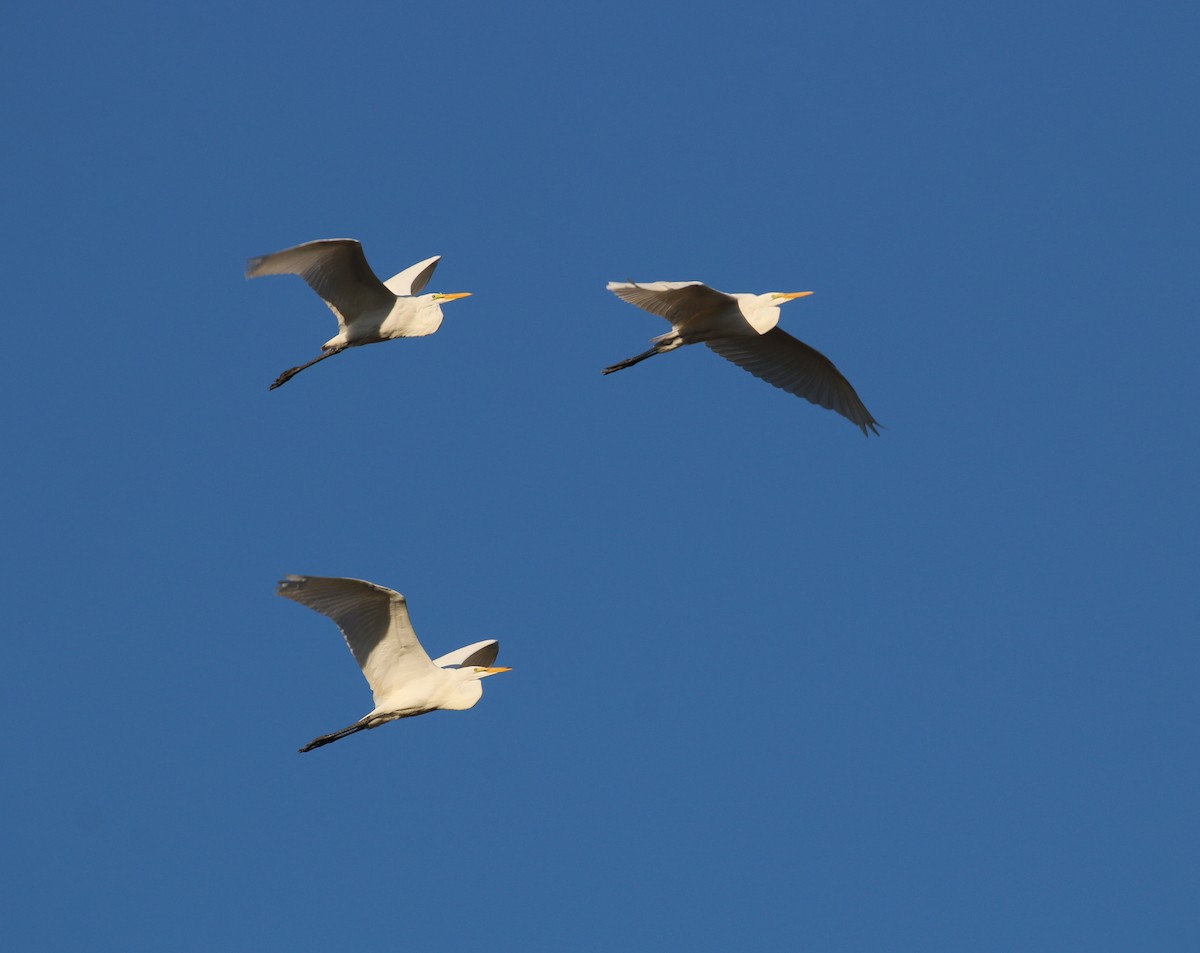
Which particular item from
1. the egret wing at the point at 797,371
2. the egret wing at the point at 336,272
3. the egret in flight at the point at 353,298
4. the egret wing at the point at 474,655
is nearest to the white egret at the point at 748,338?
the egret wing at the point at 797,371

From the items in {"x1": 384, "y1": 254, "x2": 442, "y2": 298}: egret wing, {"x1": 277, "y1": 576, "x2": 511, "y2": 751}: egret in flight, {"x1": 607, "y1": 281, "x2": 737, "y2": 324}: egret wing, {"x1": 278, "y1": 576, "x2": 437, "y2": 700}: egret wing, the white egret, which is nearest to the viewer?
{"x1": 278, "y1": 576, "x2": 437, "y2": 700}: egret wing

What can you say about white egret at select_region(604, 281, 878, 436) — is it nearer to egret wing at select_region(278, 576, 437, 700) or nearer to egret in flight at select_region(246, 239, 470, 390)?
egret in flight at select_region(246, 239, 470, 390)

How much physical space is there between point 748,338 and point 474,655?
464 centimetres

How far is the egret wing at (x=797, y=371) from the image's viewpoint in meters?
18.1

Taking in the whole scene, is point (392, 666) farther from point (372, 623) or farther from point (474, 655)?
point (474, 655)

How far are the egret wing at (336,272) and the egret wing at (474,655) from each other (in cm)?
350

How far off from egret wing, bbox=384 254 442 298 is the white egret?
7.35 ft

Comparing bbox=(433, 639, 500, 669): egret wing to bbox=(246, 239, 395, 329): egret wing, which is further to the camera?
bbox=(433, 639, 500, 669): egret wing

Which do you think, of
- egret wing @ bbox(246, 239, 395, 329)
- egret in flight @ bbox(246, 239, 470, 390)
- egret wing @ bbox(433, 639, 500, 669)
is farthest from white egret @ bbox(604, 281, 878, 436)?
egret wing @ bbox(433, 639, 500, 669)

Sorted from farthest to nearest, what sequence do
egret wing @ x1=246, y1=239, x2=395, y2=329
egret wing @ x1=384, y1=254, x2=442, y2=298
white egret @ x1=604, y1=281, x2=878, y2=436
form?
egret wing @ x1=384, y1=254, x2=442, y2=298 → white egret @ x1=604, y1=281, x2=878, y2=436 → egret wing @ x1=246, y1=239, x2=395, y2=329

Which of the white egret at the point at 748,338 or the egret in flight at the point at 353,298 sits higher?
the egret in flight at the point at 353,298

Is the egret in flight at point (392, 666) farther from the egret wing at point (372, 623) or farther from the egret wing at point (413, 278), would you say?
the egret wing at point (413, 278)

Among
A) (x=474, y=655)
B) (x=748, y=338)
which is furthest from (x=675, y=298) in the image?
(x=474, y=655)

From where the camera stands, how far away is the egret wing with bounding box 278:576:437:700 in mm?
13688
